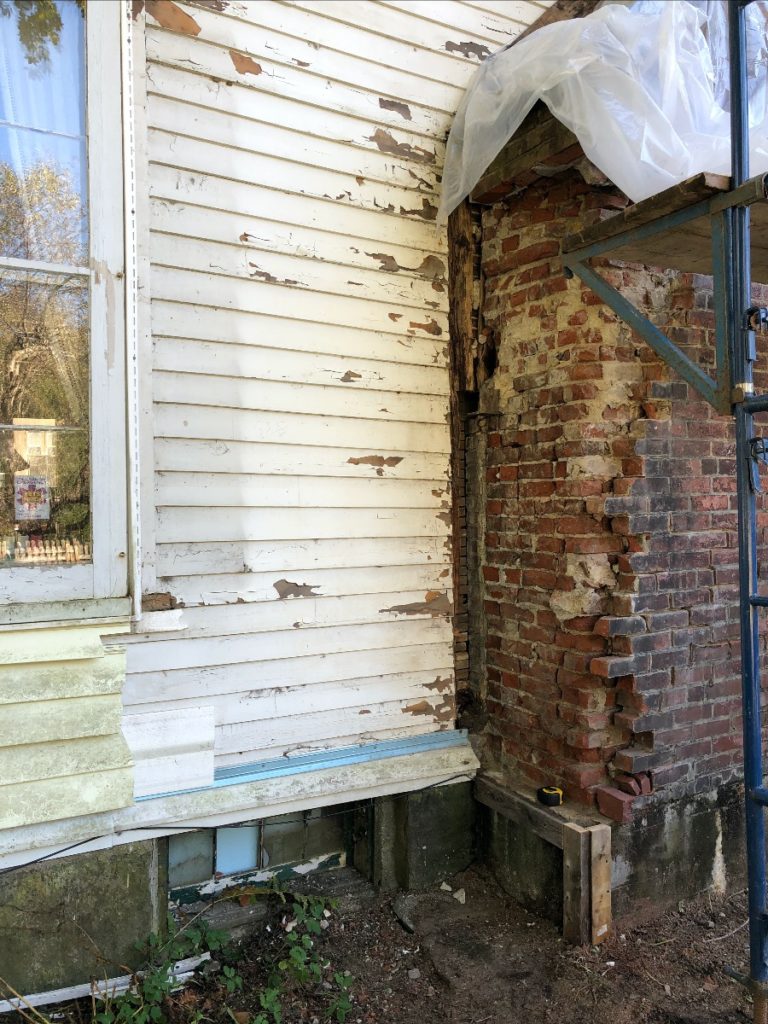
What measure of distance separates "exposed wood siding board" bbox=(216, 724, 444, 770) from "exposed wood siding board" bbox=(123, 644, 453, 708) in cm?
21

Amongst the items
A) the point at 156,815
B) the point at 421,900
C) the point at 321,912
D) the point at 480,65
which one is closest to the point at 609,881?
the point at 421,900

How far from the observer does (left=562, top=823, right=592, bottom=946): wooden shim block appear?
2.67 m

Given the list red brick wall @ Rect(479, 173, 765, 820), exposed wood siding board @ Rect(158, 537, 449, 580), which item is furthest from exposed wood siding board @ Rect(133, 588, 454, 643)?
red brick wall @ Rect(479, 173, 765, 820)

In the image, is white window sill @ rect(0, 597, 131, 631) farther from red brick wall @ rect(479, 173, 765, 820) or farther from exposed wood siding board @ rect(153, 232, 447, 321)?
red brick wall @ rect(479, 173, 765, 820)

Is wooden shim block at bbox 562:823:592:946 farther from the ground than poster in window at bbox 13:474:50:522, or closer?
closer

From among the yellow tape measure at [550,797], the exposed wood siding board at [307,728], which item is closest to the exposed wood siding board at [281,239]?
the exposed wood siding board at [307,728]

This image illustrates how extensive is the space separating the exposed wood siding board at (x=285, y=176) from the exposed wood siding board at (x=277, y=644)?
167 centimetres

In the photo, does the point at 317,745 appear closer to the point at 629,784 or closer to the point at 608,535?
the point at 629,784

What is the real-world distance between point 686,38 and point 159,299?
2052 millimetres

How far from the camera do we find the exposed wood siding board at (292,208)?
2.69 metres

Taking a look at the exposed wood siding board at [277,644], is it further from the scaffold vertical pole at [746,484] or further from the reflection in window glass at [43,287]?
the scaffold vertical pole at [746,484]

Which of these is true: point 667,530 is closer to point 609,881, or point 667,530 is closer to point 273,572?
point 609,881

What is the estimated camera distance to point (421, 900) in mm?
3074

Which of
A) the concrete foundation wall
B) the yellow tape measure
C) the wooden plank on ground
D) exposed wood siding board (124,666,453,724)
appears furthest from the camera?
the yellow tape measure
